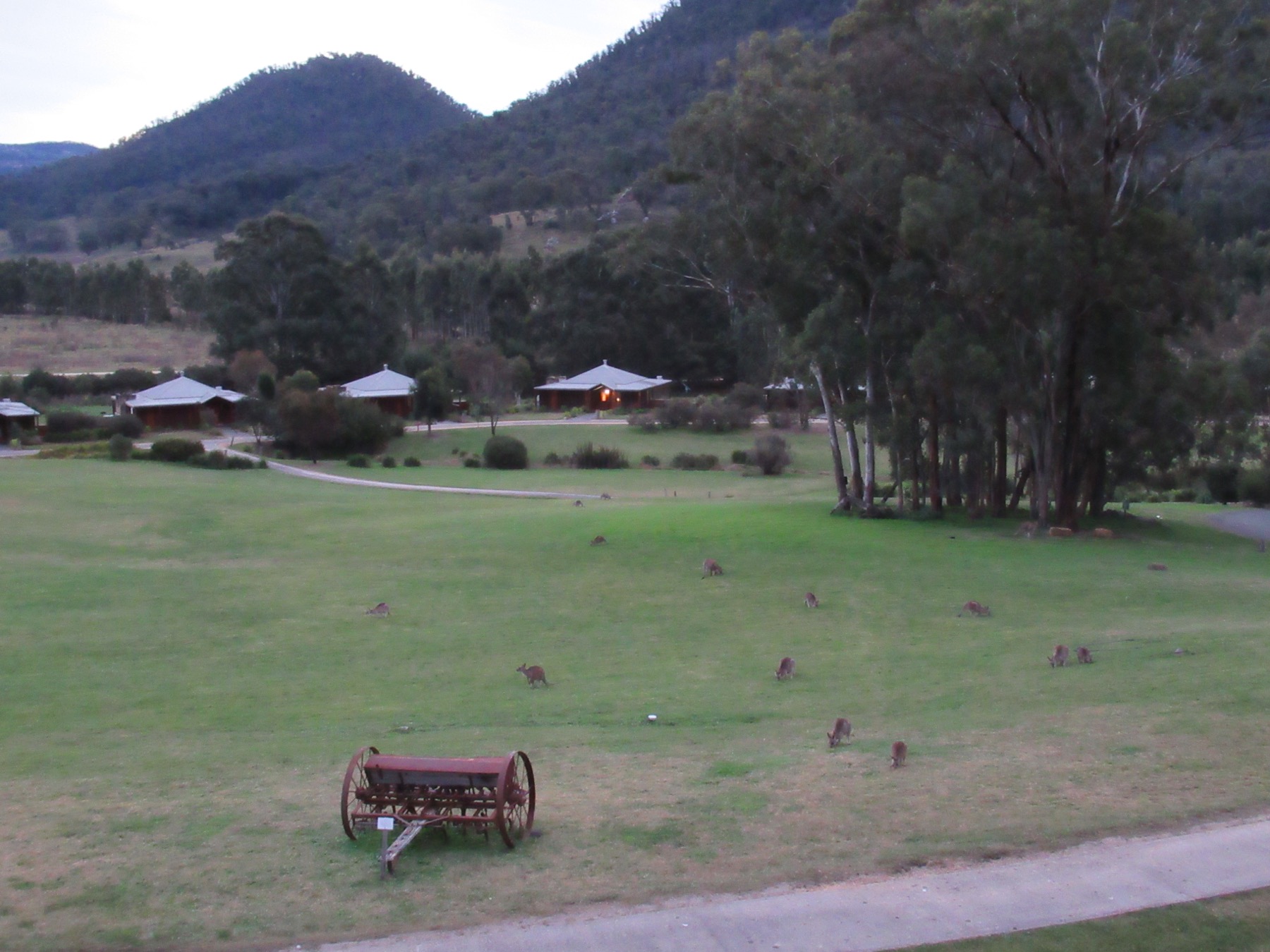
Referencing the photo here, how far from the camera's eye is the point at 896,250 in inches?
1312

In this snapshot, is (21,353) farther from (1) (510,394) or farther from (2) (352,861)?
(2) (352,861)

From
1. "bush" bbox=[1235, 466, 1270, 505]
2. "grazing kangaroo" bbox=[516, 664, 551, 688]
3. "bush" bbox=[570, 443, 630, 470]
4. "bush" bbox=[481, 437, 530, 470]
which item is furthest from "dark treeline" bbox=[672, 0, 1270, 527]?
"bush" bbox=[481, 437, 530, 470]

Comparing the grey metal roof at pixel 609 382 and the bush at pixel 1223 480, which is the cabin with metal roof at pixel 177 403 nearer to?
the grey metal roof at pixel 609 382

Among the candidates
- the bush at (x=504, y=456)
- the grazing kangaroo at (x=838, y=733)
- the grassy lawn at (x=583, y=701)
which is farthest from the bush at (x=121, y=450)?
the grazing kangaroo at (x=838, y=733)

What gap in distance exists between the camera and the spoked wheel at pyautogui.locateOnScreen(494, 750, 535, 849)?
8.07 metres

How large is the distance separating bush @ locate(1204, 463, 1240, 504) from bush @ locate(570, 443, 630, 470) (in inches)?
1093

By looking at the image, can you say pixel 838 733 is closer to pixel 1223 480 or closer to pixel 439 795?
pixel 439 795

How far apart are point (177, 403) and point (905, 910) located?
7369 cm

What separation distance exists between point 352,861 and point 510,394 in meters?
80.3

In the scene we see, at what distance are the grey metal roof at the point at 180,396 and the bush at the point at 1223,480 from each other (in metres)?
53.2

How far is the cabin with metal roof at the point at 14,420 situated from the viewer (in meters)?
65.4

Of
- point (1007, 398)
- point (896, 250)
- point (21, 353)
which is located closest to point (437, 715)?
point (1007, 398)

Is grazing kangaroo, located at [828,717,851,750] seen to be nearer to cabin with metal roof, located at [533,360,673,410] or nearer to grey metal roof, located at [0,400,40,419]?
grey metal roof, located at [0,400,40,419]

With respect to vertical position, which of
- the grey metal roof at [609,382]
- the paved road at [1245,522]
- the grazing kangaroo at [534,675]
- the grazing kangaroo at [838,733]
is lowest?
the grazing kangaroo at [534,675]
